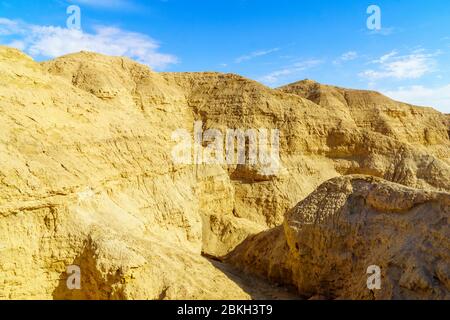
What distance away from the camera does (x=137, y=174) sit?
55.8 feet

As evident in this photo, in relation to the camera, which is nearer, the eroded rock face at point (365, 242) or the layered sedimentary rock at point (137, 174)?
the eroded rock face at point (365, 242)

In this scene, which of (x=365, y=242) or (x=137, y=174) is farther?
(x=137, y=174)

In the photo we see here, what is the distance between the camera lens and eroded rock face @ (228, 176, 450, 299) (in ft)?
34.7

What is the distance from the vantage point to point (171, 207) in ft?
58.7

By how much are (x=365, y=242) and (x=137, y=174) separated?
30.2ft

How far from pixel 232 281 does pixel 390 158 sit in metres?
22.1

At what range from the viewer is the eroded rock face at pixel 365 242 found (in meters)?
10.6

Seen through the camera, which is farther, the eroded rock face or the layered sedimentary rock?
the layered sedimentary rock

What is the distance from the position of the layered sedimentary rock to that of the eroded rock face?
3.13 feet

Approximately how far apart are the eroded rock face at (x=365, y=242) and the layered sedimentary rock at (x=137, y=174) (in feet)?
3.13
